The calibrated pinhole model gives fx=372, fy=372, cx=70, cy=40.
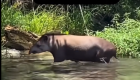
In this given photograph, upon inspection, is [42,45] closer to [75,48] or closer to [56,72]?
[75,48]

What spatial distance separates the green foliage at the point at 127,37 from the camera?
646 centimetres

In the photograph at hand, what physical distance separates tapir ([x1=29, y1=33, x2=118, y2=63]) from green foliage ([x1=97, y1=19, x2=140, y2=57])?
19.0 inches

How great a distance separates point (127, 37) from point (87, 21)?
6.07ft

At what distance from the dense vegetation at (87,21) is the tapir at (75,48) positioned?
54 centimetres

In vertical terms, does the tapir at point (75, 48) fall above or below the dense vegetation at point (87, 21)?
below

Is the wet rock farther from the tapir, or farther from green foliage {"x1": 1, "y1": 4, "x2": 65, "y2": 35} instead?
green foliage {"x1": 1, "y1": 4, "x2": 65, "y2": 35}

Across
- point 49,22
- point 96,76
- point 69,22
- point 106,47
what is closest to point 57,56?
point 106,47

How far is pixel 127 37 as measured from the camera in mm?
6875

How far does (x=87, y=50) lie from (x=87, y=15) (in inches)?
99.4

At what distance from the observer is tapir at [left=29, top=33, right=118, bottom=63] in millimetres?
5805

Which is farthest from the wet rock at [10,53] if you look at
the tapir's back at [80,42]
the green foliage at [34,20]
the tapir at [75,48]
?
the tapir's back at [80,42]

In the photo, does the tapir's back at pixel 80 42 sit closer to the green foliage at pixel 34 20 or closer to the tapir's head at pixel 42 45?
the tapir's head at pixel 42 45

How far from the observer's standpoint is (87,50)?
6.06m

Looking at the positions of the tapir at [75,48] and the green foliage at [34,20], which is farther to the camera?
the green foliage at [34,20]
